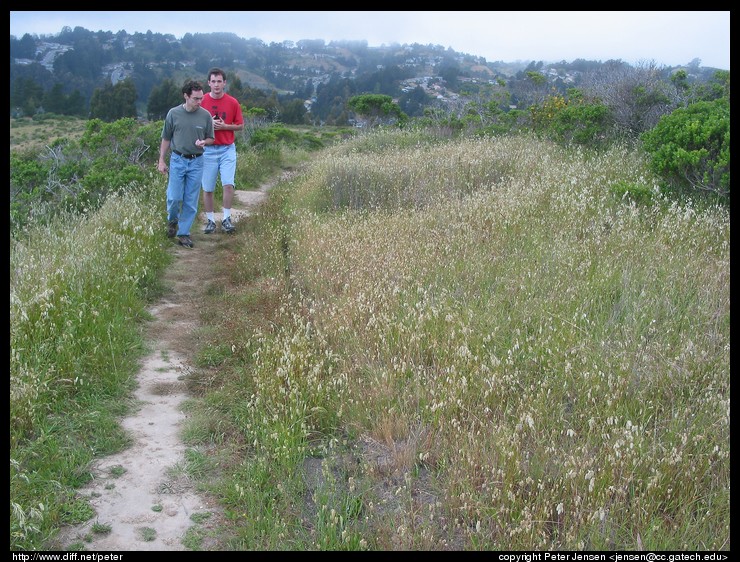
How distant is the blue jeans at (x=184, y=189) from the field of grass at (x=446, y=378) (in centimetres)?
102

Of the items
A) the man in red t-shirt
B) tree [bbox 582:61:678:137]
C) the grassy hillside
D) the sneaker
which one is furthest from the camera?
the grassy hillside

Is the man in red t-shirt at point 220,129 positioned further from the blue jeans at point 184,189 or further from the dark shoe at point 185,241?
the dark shoe at point 185,241

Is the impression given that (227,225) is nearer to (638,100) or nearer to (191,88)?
(191,88)

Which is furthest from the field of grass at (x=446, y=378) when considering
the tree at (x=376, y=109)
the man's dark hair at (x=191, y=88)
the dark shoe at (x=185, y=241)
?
the tree at (x=376, y=109)

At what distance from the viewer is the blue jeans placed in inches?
324

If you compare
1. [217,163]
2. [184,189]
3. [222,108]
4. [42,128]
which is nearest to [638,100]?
[222,108]

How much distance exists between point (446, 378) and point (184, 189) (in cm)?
575

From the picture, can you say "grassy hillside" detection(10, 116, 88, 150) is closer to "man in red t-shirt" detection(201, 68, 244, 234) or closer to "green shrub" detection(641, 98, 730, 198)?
"man in red t-shirt" detection(201, 68, 244, 234)

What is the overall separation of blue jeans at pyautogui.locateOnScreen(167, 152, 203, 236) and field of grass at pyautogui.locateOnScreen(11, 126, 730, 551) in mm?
1023

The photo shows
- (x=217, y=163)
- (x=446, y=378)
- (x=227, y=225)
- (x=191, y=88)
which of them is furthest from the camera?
(x=227, y=225)

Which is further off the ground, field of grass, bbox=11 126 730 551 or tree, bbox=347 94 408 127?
tree, bbox=347 94 408 127

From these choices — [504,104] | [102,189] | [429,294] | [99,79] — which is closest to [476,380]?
[429,294]

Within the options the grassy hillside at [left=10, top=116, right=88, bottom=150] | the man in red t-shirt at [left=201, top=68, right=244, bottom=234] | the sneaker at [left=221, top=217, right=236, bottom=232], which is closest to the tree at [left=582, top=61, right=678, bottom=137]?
the man in red t-shirt at [left=201, top=68, right=244, bottom=234]

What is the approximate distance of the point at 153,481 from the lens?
352 centimetres
